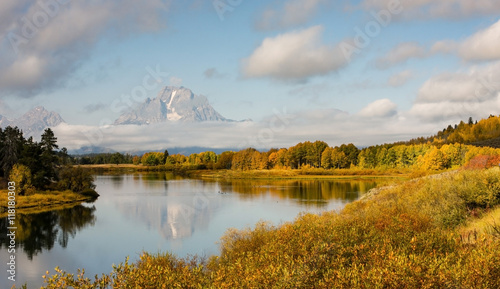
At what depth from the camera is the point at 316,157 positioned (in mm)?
165125

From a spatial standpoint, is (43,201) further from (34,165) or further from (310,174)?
(310,174)

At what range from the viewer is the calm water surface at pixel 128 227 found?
31438mm

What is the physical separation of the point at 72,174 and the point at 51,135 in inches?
339

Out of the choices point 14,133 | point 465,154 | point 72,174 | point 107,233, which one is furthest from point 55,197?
point 465,154

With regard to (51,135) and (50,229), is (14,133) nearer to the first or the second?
(51,135)

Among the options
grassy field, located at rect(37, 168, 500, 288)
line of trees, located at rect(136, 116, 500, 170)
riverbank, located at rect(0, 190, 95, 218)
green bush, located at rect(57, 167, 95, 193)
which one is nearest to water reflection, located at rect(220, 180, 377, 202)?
green bush, located at rect(57, 167, 95, 193)

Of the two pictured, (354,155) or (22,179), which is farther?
(354,155)

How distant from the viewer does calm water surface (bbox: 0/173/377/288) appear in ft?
103

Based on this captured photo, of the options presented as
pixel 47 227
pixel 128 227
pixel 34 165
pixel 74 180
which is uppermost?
pixel 34 165

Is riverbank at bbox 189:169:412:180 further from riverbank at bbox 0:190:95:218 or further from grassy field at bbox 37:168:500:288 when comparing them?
grassy field at bbox 37:168:500:288

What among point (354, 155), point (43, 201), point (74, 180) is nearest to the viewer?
point (43, 201)

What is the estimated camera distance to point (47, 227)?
150 feet

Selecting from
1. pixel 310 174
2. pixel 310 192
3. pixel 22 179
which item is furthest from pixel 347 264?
pixel 310 174

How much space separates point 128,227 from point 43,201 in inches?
1033
